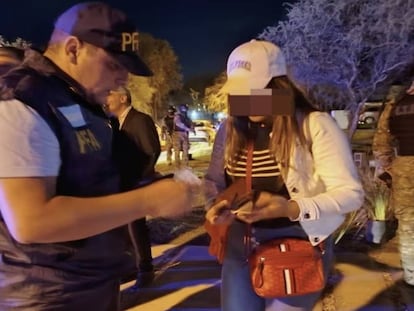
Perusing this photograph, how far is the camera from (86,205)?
1468 mm

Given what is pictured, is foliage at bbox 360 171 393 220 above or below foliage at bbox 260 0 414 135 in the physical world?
below

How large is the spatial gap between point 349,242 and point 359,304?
191 centimetres

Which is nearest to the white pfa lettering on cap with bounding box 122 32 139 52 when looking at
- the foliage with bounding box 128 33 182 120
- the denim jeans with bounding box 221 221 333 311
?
the denim jeans with bounding box 221 221 333 311

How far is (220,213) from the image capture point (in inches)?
89.7

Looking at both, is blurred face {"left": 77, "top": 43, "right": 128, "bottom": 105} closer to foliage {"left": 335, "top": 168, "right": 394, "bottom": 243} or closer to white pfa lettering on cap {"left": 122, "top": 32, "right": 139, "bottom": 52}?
white pfa lettering on cap {"left": 122, "top": 32, "right": 139, "bottom": 52}

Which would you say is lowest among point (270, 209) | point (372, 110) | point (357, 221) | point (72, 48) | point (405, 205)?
point (357, 221)

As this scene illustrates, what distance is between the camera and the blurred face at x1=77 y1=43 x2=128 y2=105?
1.62m

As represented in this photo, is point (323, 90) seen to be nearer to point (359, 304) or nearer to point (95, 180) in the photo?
point (359, 304)

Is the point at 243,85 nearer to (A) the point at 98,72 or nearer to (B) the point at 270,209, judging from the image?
(B) the point at 270,209

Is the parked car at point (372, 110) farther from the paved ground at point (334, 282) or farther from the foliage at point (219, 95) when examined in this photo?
the foliage at point (219, 95)

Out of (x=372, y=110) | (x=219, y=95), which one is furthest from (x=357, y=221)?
(x=372, y=110)

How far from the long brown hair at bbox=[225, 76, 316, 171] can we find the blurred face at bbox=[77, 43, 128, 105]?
834 mm

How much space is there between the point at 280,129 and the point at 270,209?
0.35 m

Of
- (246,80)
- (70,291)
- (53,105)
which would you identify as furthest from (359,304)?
(53,105)
